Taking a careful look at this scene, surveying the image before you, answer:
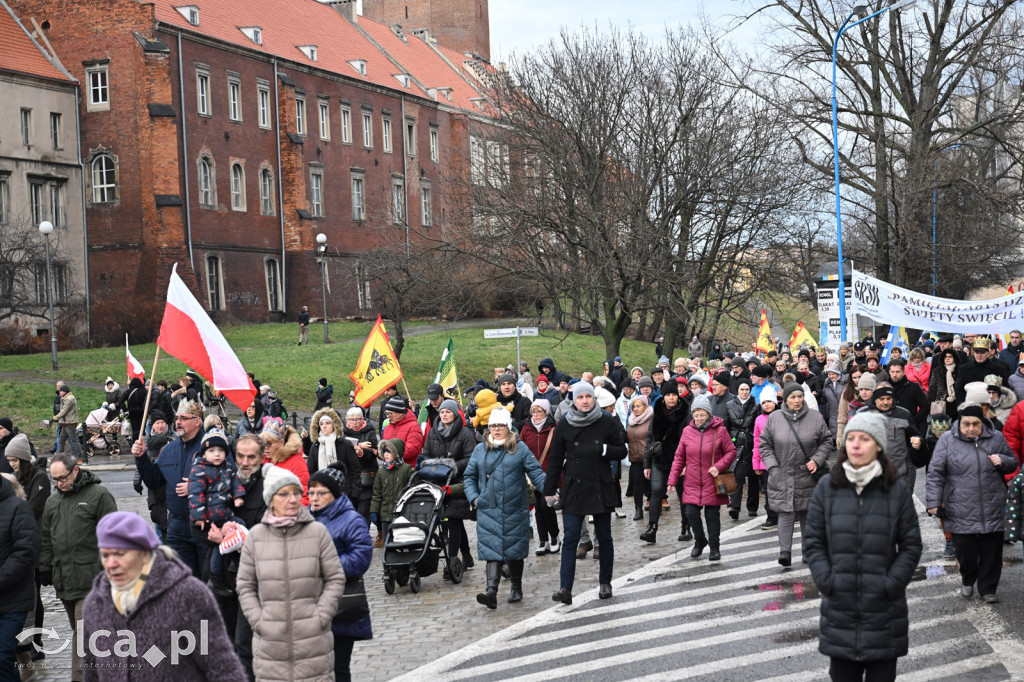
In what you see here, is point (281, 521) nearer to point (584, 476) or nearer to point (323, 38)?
point (584, 476)

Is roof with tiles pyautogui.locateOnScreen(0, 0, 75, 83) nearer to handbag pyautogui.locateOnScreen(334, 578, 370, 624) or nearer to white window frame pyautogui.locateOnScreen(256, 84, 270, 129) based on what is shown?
white window frame pyautogui.locateOnScreen(256, 84, 270, 129)

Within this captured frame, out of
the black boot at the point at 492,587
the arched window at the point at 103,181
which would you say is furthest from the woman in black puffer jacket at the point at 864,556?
the arched window at the point at 103,181

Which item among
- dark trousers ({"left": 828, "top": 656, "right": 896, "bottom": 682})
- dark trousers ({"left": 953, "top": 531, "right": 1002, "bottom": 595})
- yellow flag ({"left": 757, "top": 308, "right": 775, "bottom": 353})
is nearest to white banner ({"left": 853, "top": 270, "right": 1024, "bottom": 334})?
dark trousers ({"left": 953, "top": 531, "right": 1002, "bottom": 595})

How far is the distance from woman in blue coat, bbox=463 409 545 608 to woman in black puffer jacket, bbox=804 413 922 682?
188 inches

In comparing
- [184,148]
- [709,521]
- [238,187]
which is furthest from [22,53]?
[709,521]

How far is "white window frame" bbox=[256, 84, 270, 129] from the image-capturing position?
204 ft

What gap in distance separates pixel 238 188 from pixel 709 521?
5055 cm

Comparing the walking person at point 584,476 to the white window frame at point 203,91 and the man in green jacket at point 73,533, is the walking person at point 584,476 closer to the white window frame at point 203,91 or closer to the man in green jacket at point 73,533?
the man in green jacket at point 73,533

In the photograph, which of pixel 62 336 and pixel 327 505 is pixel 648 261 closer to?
pixel 327 505

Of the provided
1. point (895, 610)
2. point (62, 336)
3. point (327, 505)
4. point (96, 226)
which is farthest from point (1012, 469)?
point (96, 226)

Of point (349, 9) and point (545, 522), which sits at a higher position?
point (349, 9)

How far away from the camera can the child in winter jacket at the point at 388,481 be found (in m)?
13.4

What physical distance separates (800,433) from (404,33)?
8010 cm

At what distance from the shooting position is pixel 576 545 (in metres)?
11.2
